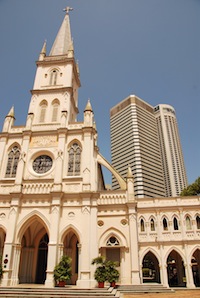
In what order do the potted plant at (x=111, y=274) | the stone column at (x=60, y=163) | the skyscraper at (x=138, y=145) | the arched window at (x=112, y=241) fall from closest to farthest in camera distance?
1. the potted plant at (x=111, y=274)
2. the arched window at (x=112, y=241)
3. the stone column at (x=60, y=163)
4. the skyscraper at (x=138, y=145)

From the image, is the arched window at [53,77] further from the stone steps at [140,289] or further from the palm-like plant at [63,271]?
the stone steps at [140,289]

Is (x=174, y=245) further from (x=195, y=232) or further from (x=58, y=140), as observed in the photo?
(x=58, y=140)

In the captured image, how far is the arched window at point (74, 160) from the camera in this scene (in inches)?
879

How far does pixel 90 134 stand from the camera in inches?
922

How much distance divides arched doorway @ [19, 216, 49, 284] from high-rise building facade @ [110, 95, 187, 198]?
69.2 meters

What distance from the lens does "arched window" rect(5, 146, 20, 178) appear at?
74.7ft

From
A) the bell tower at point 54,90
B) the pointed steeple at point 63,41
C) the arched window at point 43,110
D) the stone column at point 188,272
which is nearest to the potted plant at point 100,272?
the stone column at point 188,272

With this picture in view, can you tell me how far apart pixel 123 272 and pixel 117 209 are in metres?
5.27

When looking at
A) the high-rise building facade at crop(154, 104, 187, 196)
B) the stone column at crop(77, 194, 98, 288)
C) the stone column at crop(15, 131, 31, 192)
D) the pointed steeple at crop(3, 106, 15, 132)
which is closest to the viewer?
the stone column at crop(77, 194, 98, 288)

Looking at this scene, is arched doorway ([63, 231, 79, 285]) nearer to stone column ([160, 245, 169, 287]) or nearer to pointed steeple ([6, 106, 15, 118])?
stone column ([160, 245, 169, 287])

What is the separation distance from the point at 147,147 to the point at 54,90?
268 feet

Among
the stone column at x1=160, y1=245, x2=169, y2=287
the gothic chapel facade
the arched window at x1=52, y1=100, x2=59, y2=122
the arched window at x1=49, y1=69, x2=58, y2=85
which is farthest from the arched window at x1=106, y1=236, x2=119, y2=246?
the arched window at x1=49, y1=69, x2=58, y2=85

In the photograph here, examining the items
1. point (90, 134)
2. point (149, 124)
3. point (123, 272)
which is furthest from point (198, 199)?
point (149, 124)

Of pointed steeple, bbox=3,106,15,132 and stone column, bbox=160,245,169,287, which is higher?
pointed steeple, bbox=3,106,15,132
